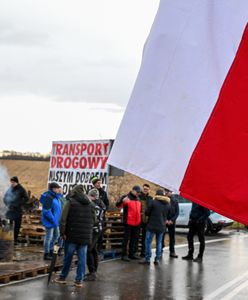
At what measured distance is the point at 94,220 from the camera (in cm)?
1039

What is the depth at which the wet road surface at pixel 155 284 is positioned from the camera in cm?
967

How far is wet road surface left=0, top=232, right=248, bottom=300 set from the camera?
9672mm

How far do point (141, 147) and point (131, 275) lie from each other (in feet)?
28.7

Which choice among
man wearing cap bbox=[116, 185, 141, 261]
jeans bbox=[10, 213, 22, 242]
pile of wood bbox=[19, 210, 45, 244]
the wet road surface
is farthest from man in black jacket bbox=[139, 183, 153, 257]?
jeans bbox=[10, 213, 22, 242]

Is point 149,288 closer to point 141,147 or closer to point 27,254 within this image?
point 27,254

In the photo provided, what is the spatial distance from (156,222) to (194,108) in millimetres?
10418

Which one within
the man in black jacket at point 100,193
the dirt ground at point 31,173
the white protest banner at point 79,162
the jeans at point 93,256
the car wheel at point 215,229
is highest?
the dirt ground at point 31,173

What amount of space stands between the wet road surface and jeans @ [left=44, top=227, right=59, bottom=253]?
1.03 metres

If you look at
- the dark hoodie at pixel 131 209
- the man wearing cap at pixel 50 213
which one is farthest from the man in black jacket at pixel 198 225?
the man wearing cap at pixel 50 213

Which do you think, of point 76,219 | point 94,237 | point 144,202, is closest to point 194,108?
point 76,219

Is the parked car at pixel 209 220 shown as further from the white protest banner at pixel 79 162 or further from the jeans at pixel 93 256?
the jeans at pixel 93 256

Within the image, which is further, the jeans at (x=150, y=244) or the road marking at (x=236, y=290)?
the jeans at (x=150, y=244)

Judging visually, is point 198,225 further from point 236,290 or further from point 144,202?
point 236,290

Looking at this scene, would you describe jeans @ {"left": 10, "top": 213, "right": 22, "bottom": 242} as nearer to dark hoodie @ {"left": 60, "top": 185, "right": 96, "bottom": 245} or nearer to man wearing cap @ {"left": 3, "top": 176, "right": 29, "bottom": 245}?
man wearing cap @ {"left": 3, "top": 176, "right": 29, "bottom": 245}
